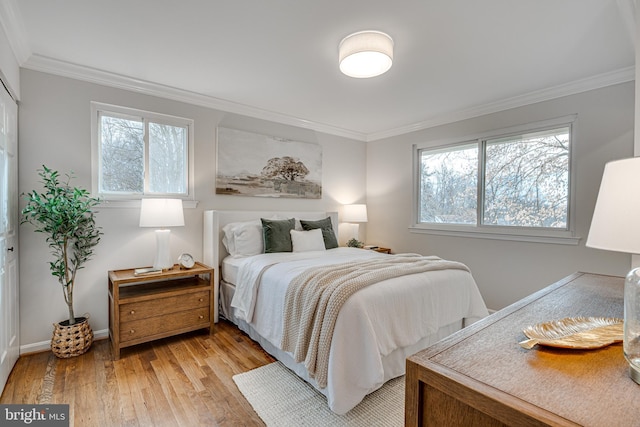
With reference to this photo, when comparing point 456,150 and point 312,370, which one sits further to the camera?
point 456,150

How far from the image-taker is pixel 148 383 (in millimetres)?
2164

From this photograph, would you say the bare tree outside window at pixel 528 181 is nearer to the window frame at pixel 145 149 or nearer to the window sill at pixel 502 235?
the window sill at pixel 502 235

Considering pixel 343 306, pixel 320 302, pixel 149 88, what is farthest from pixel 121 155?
pixel 343 306

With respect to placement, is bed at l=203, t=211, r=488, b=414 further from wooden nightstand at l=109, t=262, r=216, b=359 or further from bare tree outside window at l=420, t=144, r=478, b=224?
bare tree outside window at l=420, t=144, r=478, b=224

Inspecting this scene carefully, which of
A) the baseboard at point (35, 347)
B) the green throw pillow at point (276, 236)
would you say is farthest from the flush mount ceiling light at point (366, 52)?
the baseboard at point (35, 347)

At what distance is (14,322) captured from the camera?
2.39m

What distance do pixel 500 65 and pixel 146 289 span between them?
12.3 feet

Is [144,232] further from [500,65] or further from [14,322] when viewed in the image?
[500,65]

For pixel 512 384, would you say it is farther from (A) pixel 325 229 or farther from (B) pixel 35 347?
(B) pixel 35 347

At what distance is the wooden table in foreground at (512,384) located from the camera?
62 centimetres

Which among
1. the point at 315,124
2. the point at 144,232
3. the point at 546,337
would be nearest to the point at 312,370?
the point at 546,337

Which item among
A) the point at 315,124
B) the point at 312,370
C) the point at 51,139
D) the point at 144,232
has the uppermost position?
the point at 315,124

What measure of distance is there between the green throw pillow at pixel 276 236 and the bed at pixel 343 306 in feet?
0.06

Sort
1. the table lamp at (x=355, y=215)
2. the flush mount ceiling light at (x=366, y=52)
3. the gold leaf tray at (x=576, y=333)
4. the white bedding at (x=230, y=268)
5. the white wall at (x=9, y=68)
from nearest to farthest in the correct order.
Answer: the gold leaf tray at (x=576, y=333) < the white wall at (x=9, y=68) < the flush mount ceiling light at (x=366, y=52) < the white bedding at (x=230, y=268) < the table lamp at (x=355, y=215)
